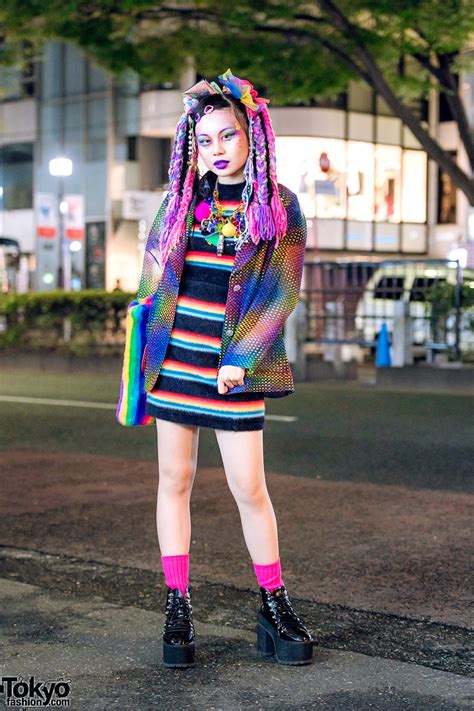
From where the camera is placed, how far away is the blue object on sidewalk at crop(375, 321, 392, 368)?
15648mm

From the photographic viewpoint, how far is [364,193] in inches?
1575

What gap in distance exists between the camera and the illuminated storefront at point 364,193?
3834cm

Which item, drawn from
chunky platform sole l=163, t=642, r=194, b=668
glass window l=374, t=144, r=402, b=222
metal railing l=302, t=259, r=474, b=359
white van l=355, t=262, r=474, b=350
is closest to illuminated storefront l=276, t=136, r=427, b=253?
glass window l=374, t=144, r=402, b=222

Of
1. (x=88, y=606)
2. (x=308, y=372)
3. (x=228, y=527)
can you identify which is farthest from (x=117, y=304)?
(x=88, y=606)

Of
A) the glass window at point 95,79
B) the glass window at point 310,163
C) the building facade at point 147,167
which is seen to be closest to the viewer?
the glass window at point 310,163

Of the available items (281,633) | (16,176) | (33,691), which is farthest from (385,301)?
(16,176)

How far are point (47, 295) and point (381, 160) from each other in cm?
2267

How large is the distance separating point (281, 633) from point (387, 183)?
3782 centimetres

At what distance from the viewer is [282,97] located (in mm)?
18812

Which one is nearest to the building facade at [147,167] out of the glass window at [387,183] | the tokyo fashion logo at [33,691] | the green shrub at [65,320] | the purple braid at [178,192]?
the glass window at [387,183]

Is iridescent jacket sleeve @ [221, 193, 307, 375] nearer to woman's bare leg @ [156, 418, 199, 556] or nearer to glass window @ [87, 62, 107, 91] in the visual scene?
woman's bare leg @ [156, 418, 199, 556]

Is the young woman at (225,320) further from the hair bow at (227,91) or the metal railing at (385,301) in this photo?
the metal railing at (385,301)

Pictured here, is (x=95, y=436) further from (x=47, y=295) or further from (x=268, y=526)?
(x=47, y=295)

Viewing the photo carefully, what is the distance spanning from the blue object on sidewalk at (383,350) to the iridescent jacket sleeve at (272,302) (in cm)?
1182
